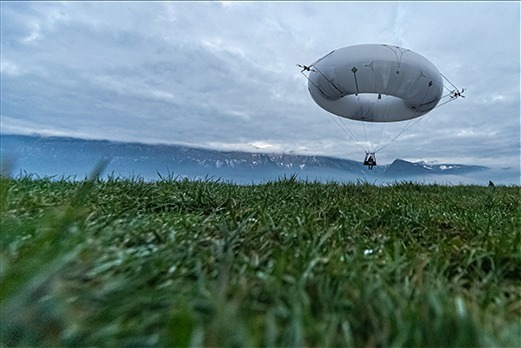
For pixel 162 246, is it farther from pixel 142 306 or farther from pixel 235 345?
pixel 235 345

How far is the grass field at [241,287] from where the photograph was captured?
0.89 metres

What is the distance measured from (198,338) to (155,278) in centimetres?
59

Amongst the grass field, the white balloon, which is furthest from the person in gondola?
the grass field

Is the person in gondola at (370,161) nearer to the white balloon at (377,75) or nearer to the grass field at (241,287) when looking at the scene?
the white balloon at (377,75)

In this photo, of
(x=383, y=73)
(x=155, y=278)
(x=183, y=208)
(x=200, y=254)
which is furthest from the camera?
(x=383, y=73)

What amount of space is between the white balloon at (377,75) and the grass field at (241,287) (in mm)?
9032

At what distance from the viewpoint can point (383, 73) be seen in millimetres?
10086

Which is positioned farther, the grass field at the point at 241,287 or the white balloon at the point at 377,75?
the white balloon at the point at 377,75

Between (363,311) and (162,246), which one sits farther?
(162,246)

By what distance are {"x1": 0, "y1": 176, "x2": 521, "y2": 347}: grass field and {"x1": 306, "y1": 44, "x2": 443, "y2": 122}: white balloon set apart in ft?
29.6

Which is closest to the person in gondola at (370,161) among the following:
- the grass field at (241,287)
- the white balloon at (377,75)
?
the white balloon at (377,75)

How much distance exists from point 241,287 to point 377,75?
415 inches

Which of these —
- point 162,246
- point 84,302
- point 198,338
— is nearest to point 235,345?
point 198,338

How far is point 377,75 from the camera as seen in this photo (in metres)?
10.2
